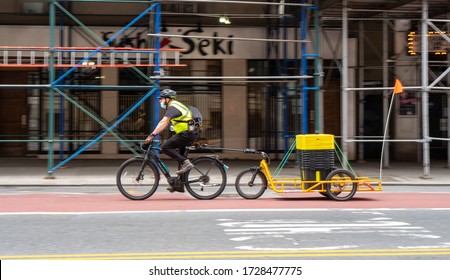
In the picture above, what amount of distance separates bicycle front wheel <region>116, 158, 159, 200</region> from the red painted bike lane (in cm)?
17

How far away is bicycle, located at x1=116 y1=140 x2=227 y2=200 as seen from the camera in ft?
33.9

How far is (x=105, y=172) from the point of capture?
15.8m

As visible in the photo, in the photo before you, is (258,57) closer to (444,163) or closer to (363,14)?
(363,14)

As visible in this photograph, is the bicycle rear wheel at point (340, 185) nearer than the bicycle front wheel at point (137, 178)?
No

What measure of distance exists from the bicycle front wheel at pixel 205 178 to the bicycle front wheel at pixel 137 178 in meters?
0.64

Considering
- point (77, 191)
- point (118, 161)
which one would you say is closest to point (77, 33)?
point (118, 161)

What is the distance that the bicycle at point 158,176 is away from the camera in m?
10.3

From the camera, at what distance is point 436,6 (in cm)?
1702

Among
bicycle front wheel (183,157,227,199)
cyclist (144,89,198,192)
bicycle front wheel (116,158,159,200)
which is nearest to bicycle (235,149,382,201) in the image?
bicycle front wheel (183,157,227,199)

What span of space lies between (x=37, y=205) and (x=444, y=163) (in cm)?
1439

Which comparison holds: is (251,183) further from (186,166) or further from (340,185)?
(340,185)

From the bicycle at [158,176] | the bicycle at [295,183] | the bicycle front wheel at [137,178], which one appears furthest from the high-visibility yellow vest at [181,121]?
the bicycle at [295,183]

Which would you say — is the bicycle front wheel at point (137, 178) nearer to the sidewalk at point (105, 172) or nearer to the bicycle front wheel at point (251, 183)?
the bicycle front wheel at point (251, 183)

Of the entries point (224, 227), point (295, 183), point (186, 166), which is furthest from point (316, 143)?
point (224, 227)
